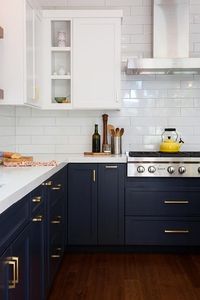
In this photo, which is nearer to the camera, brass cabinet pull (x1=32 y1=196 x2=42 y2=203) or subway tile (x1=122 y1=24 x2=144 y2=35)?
brass cabinet pull (x1=32 y1=196 x2=42 y2=203)

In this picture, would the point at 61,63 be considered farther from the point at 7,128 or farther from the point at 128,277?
the point at 128,277

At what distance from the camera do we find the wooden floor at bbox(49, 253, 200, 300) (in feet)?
9.23

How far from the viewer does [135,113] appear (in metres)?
4.24

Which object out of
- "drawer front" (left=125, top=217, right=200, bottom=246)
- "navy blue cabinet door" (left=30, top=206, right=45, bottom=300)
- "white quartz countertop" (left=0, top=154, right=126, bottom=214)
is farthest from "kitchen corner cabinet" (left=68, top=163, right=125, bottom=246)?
"navy blue cabinet door" (left=30, top=206, right=45, bottom=300)

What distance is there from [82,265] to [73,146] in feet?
4.42

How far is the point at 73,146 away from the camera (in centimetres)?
426

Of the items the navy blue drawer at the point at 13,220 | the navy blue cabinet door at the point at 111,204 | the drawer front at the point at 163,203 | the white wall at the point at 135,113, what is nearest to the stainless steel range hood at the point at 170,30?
the white wall at the point at 135,113

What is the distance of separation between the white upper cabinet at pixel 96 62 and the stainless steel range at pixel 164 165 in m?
0.65

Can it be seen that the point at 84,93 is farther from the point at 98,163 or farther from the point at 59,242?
the point at 59,242

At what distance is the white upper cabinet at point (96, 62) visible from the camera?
387 centimetres

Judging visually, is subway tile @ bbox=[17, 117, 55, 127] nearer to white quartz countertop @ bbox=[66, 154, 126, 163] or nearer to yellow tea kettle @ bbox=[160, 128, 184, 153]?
white quartz countertop @ bbox=[66, 154, 126, 163]

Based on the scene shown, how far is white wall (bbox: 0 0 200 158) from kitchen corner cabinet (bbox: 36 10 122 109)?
14.1 inches

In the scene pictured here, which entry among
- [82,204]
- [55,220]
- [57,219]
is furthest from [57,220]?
[82,204]

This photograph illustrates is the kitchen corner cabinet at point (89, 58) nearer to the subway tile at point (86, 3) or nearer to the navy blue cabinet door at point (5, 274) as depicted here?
the subway tile at point (86, 3)
